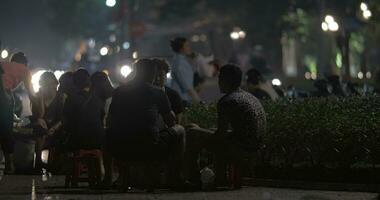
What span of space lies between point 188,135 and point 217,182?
2.17 ft

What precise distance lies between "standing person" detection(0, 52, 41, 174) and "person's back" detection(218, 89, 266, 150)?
3.70m

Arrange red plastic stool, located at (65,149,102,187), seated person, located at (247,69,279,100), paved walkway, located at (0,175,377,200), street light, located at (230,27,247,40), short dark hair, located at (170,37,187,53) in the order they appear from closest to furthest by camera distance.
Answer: paved walkway, located at (0,175,377,200) → red plastic stool, located at (65,149,102,187) → short dark hair, located at (170,37,187,53) → seated person, located at (247,69,279,100) → street light, located at (230,27,247,40)

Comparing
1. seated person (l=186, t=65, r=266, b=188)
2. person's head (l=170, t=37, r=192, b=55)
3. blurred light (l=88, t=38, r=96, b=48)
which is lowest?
seated person (l=186, t=65, r=266, b=188)

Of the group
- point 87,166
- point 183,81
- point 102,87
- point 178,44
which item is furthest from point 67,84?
point 183,81

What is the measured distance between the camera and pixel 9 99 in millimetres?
13766

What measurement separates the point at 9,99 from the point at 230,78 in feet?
12.3

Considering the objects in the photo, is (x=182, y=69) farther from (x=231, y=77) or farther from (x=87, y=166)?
(x=87, y=166)

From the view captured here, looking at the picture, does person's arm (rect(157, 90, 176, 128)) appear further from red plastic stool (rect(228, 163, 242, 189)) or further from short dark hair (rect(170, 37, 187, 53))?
short dark hair (rect(170, 37, 187, 53))

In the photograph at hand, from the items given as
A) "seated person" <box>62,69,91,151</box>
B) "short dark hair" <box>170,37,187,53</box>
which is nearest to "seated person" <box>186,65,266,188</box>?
"seated person" <box>62,69,91,151</box>

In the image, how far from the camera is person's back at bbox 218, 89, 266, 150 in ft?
36.9

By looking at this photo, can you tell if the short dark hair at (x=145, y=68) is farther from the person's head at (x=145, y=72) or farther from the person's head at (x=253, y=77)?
the person's head at (x=253, y=77)

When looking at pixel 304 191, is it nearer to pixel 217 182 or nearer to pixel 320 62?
pixel 217 182

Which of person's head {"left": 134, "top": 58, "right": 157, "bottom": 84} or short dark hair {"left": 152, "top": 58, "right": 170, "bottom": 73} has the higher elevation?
short dark hair {"left": 152, "top": 58, "right": 170, "bottom": 73}

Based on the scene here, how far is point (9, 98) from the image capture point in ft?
45.2
